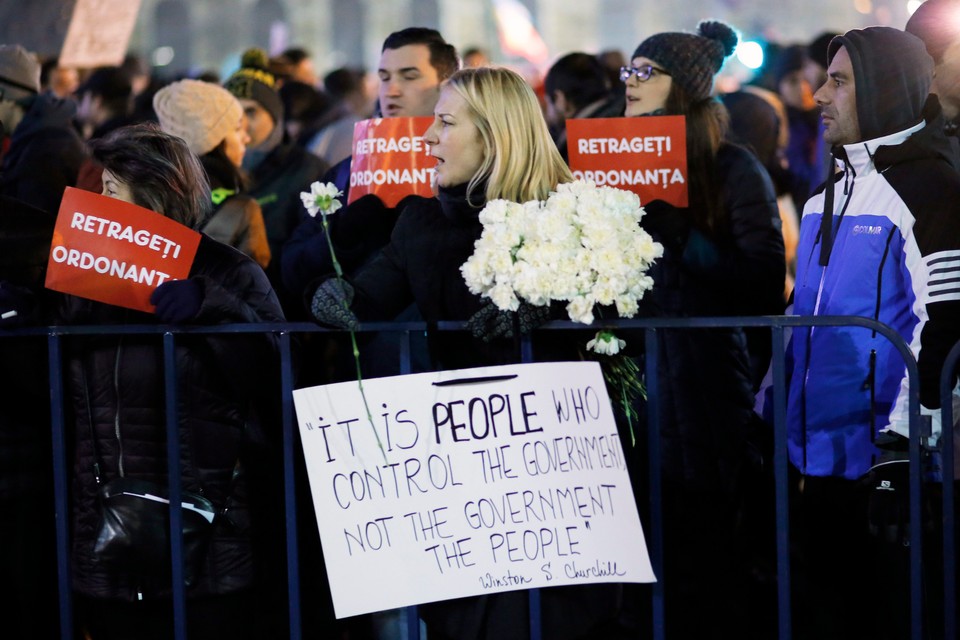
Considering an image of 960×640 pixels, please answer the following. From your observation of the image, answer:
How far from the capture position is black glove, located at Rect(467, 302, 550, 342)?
3445mm

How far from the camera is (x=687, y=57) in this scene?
4918mm

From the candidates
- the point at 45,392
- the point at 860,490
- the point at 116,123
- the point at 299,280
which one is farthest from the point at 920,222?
the point at 116,123

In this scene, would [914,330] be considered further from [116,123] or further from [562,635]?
[116,123]

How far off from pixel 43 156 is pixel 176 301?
2855mm

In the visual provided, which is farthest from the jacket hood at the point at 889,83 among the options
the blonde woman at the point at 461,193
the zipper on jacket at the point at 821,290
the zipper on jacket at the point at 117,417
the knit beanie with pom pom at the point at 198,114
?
the knit beanie with pom pom at the point at 198,114

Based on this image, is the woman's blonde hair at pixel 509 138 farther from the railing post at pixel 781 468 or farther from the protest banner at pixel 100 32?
the protest banner at pixel 100 32

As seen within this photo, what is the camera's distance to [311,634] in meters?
5.04

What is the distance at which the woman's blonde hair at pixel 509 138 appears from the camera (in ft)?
12.2

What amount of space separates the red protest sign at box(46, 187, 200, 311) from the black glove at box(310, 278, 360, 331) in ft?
1.59

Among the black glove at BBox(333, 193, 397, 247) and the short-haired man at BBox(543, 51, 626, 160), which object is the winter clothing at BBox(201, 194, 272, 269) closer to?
the black glove at BBox(333, 193, 397, 247)

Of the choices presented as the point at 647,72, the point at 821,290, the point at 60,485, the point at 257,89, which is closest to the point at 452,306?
the point at 821,290

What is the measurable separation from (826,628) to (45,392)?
281 cm

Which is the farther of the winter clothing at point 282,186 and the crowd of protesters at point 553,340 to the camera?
the winter clothing at point 282,186

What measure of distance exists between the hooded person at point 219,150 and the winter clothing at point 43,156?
715 mm
